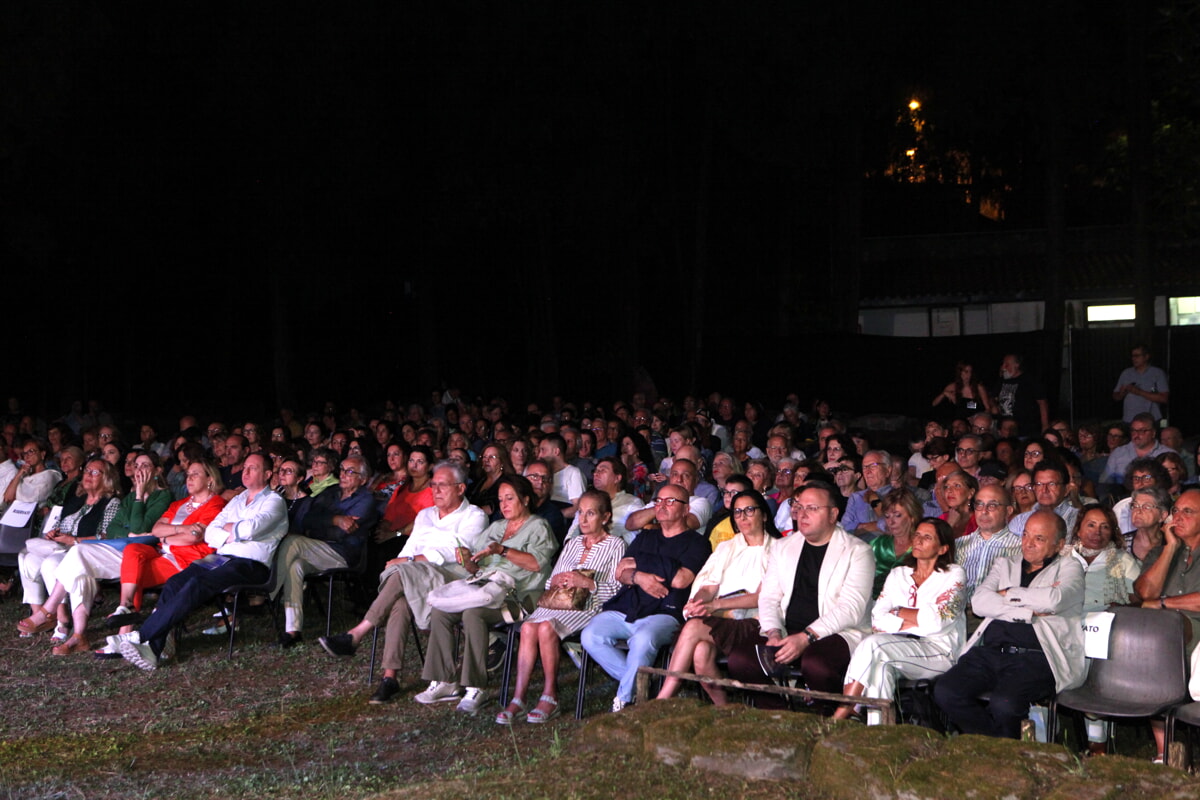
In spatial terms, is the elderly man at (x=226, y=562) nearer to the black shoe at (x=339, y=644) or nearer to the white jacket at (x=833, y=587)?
the black shoe at (x=339, y=644)

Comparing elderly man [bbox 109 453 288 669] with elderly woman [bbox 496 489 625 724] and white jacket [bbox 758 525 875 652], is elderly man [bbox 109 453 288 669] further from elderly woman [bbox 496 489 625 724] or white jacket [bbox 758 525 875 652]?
Answer: white jacket [bbox 758 525 875 652]

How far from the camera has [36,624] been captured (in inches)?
377

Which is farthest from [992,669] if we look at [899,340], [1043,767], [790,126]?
[790,126]

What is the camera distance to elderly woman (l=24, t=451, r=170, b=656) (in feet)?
30.2

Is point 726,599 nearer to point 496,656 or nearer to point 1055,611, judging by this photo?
point 1055,611

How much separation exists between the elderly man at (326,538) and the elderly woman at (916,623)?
403 cm

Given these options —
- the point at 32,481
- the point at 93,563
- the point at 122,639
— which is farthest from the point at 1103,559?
the point at 32,481

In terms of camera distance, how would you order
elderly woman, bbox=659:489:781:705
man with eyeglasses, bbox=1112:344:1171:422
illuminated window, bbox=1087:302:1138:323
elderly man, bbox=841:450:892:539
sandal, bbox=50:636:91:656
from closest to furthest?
elderly woman, bbox=659:489:781:705
elderly man, bbox=841:450:892:539
sandal, bbox=50:636:91:656
man with eyeglasses, bbox=1112:344:1171:422
illuminated window, bbox=1087:302:1138:323

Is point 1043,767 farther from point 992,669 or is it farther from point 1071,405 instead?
point 1071,405

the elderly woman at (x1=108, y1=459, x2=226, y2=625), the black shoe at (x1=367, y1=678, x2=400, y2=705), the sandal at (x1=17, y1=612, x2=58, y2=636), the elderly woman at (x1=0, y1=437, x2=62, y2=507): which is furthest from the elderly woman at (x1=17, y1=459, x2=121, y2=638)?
the black shoe at (x1=367, y1=678, x2=400, y2=705)

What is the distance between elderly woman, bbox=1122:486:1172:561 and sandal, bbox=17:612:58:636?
7148mm

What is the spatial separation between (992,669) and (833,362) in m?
15.8

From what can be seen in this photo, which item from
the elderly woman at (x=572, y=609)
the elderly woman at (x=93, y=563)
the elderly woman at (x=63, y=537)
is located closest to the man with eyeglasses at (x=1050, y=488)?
the elderly woman at (x=572, y=609)

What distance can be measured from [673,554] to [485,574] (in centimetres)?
111
